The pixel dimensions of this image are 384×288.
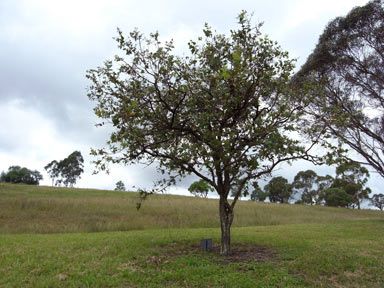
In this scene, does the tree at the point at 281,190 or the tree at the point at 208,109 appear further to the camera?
the tree at the point at 281,190

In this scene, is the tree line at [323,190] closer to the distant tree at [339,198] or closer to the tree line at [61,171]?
the distant tree at [339,198]

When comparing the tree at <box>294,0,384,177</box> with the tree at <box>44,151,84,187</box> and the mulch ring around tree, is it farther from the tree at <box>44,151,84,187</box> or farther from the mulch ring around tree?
the tree at <box>44,151,84,187</box>

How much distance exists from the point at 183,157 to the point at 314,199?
71396 millimetres

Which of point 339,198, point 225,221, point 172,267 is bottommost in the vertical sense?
point 172,267

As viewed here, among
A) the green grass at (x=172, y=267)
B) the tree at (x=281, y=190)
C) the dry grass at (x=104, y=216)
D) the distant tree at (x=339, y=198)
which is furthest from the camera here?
the tree at (x=281, y=190)

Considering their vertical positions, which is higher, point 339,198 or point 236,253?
point 339,198

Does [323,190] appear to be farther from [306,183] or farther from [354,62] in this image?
[354,62]

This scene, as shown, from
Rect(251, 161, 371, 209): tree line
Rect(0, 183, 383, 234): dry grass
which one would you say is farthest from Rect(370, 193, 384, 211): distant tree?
Rect(0, 183, 383, 234): dry grass

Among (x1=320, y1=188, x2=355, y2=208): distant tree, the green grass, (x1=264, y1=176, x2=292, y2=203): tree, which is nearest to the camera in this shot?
the green grass

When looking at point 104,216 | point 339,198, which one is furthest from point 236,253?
point 339,198

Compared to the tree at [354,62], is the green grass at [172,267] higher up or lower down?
lower down

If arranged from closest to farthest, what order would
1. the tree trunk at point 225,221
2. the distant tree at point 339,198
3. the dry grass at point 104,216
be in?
the tree trunk at point 225,221 < the dry grass at point 104,216 < the distant tree at point 339,198

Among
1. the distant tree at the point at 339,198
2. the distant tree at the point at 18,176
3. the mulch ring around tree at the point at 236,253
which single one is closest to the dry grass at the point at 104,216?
the mulch ring around tree at the point at 236,253

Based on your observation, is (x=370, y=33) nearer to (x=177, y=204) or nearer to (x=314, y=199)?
(x=177, y=204)
